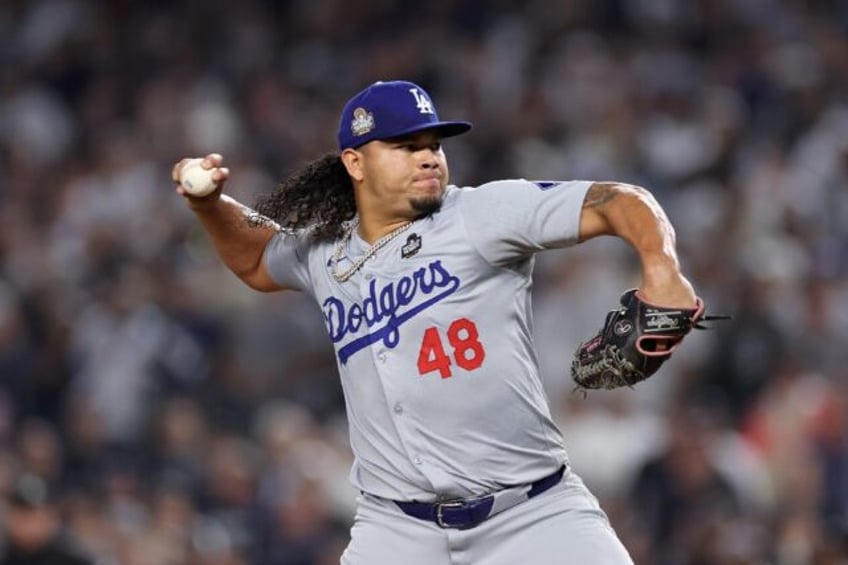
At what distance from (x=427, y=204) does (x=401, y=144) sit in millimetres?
185

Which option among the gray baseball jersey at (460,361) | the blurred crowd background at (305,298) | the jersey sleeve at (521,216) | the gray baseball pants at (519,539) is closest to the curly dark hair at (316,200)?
the gray baseball jersey at (460,361)

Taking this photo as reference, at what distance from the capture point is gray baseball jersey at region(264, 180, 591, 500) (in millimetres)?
4500

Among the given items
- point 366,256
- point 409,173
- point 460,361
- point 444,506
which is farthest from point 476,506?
point 409,173

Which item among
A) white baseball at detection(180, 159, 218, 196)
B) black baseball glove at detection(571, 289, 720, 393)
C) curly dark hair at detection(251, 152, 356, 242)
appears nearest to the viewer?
black baseball glove at detection(571, 289, 720, 393)

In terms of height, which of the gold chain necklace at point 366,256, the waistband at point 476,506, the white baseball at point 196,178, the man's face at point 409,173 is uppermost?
the white baseball at point 196,178

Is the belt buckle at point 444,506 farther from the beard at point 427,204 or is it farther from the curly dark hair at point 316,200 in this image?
the curly dark hair at point 316,200

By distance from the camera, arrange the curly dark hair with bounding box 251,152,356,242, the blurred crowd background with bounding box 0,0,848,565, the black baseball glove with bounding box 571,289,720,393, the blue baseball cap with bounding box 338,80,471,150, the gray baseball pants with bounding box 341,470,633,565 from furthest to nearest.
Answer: the blurred crowd background with bounding box 0,0,848,565, the curly dark hair with bounding box 251,152,356,242, the blue baseball cap with bounding box 338,80,471,150, the gray baseball pants with bounding box 341,470,633,565, the black baseball glove with bounding box 571,289,720,393

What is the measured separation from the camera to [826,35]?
10.8 meters

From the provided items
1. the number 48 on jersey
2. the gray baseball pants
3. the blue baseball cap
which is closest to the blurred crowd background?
the gray baseball pants

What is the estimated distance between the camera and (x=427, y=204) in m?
4.66

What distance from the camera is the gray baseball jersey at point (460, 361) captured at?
4.50 metres

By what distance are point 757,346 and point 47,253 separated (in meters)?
4.61

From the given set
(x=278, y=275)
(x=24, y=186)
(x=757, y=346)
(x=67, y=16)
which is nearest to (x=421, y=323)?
(x=278, y=275)

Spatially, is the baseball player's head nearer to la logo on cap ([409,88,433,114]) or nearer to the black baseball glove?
la logo on cap ([409,88,433,114])
